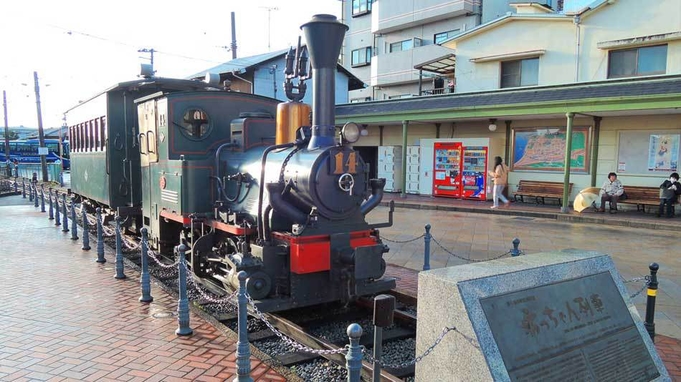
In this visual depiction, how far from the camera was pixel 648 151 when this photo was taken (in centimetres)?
1423

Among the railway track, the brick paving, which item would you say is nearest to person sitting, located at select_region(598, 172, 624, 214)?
the railway track

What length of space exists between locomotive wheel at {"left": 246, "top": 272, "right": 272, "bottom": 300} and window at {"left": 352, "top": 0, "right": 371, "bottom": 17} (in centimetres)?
3100

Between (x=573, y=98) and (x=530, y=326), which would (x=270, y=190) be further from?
(x=573, y=98)

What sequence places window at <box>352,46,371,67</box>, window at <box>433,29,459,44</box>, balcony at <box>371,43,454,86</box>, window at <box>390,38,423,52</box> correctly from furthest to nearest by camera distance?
1. window at <box>352,46,371,67</box>
2. window at <box>390,38,423,52</box>
3. balcony at <box>371,43,454,86</box>
4. window at <box>433,29,459,44</box>

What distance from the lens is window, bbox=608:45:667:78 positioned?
15.1 metres

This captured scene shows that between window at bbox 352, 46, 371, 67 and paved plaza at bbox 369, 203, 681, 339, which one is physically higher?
window at bbox 352, 46, 371, 67

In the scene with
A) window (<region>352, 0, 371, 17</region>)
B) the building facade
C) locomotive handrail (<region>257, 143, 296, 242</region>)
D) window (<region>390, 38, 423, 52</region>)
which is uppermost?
window (<region>352, 0, 371, 17</region>)

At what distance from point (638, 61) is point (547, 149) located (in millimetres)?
3959

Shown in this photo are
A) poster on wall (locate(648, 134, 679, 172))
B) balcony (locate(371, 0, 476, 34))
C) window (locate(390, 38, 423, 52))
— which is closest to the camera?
poster on wall (locate(648, 134, 679, 172))

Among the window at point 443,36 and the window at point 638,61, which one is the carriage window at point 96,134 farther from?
the window at point 443,36

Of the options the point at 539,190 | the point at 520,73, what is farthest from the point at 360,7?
the point at 539,190

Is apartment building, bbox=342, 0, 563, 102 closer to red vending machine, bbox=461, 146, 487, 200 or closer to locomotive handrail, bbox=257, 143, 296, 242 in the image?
red vending machine, bbox=461, 146, 487, 200

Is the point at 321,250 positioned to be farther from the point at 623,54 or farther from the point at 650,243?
the point at 623,54

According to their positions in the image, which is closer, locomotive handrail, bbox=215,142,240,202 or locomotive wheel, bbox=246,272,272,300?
locomotive wheel, bbox=246,272,272,300
